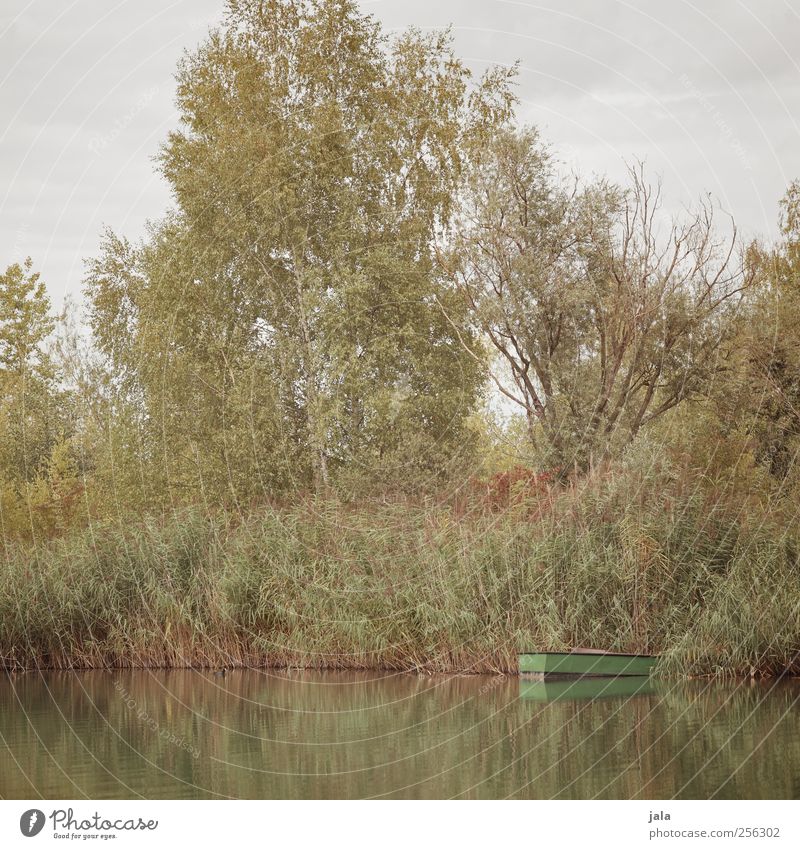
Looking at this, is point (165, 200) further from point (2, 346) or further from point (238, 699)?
point (238, 699)

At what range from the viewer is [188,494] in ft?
87.4

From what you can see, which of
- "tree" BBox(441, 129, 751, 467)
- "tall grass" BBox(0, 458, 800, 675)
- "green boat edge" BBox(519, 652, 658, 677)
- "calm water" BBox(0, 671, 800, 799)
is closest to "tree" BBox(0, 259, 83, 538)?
"tall grass" BBox(0, 458, 800, 675)

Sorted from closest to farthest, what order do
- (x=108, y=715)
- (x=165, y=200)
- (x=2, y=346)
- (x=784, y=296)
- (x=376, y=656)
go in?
1. (x=108, y=715)
2. (x=376, y=656)
3. (x=784, y=296)
4. (x=165, y=200)
5. (x=2, y=346)

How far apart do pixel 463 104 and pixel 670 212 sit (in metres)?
6.18

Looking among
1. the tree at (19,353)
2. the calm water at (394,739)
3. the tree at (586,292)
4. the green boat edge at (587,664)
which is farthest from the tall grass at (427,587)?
the tree at (19,353)

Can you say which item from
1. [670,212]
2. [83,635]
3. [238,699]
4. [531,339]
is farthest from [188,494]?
[670,212]

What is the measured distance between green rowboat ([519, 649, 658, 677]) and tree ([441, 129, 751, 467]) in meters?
8.83

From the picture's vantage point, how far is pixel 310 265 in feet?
91.9

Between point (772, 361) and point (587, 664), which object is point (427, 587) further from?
point (772, 361)

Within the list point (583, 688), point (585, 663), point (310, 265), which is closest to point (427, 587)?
point (585, 663)

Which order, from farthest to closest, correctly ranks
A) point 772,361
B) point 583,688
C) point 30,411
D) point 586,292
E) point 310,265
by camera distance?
point 30,411 → point 310,265 → point 586,292 → point 772,361 → point 583,688

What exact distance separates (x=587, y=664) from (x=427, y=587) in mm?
2706

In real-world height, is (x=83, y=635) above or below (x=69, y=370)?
below

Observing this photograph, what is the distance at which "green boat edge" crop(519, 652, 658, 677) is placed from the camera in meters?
17.0
